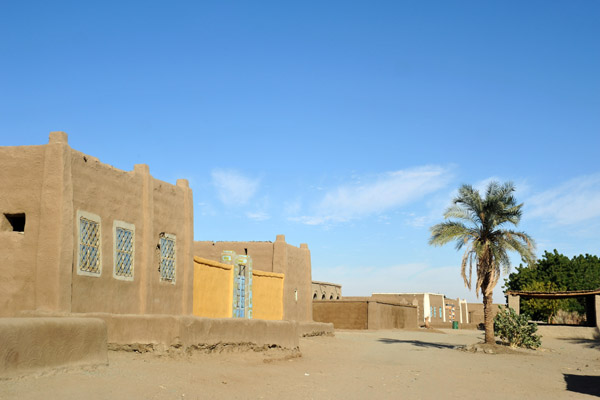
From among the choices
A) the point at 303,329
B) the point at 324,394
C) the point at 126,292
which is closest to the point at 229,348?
the point at 126,292

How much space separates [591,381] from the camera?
14.1m

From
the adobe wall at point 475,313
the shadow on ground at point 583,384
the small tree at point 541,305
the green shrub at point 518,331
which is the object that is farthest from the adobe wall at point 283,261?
the adobe wall at point 475,313

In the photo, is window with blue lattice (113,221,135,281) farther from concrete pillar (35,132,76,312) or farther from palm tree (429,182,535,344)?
palm tree (429,182,535,344)

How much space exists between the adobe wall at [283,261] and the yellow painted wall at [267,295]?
1.27 ft

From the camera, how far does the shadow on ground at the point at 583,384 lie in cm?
1223

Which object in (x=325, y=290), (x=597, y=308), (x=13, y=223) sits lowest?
(x=597, y=308)

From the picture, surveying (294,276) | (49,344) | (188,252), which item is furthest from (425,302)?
(49,344)

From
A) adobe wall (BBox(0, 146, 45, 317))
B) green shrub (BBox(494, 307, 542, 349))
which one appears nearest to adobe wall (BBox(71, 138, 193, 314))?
adobe wall (BBox(0, 146, 45, 317))

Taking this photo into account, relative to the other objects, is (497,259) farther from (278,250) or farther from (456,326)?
(456,326)

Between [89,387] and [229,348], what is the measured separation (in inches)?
219

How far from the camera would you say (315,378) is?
11461 mm

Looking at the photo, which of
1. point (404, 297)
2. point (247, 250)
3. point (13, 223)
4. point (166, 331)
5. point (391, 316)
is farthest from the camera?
point (404, 297)

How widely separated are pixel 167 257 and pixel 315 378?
232 inches

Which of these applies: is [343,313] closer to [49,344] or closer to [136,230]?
[136,230]
